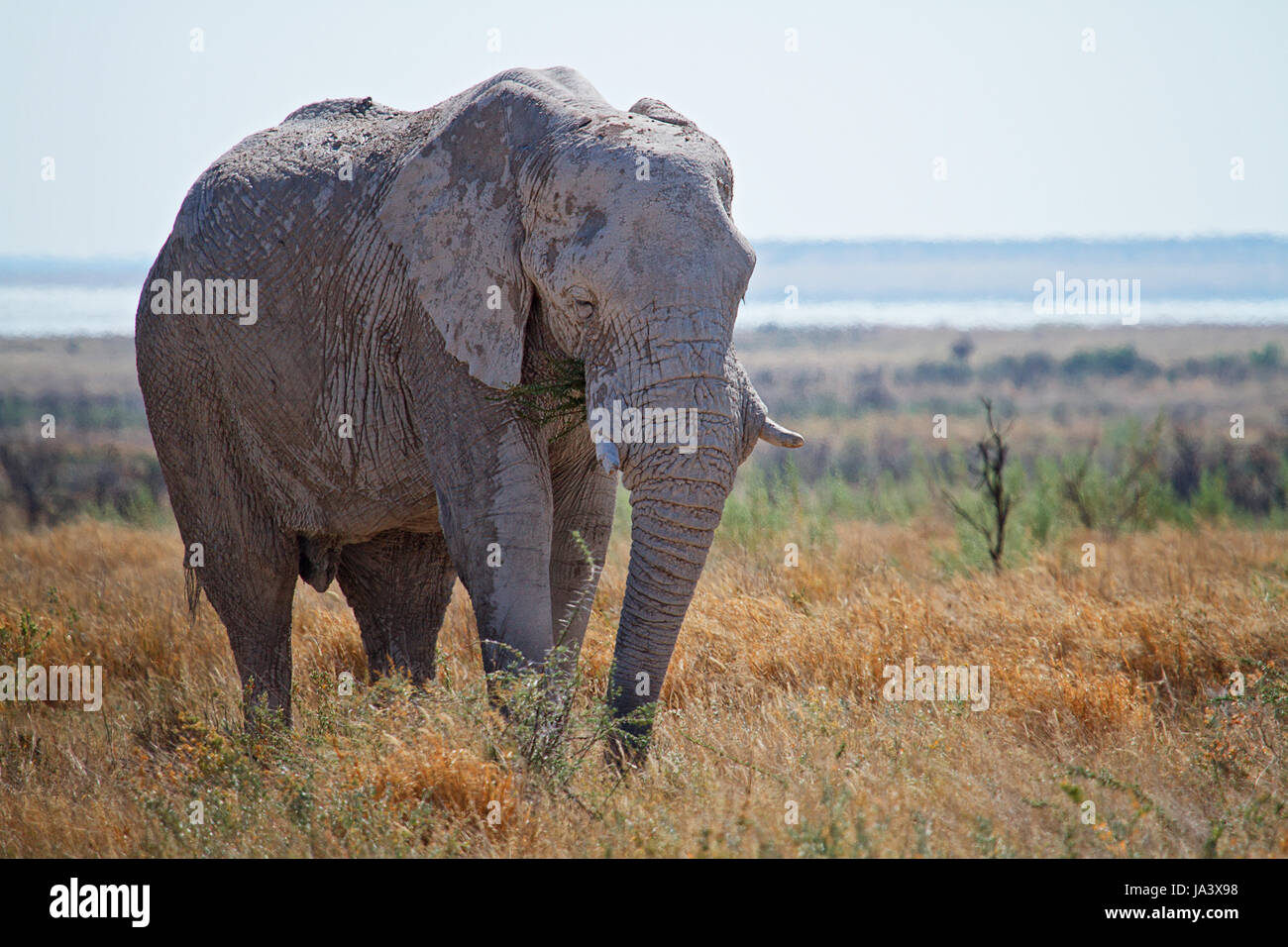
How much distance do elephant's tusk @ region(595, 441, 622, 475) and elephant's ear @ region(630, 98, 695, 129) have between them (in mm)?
1440

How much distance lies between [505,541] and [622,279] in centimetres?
116

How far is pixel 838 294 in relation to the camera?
134 m

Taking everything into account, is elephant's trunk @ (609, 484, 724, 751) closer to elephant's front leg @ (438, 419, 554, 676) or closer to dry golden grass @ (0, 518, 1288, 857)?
dry golden grass @ (0, 518, 1288, 857)

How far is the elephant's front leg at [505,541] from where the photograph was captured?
5371mm

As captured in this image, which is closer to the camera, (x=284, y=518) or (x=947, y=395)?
(x=284, y=518)

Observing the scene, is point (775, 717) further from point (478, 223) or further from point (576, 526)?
point (478, 223)

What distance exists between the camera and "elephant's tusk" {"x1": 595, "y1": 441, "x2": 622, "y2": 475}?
4922 mm

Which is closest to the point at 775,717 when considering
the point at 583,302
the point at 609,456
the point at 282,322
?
the point at 609,456

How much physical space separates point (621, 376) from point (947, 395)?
41588 millimetres

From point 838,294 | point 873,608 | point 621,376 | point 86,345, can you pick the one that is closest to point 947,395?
point 873,608

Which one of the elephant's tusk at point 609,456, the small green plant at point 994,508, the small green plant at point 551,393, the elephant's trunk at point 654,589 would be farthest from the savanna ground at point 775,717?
the small green plant at point 551,393

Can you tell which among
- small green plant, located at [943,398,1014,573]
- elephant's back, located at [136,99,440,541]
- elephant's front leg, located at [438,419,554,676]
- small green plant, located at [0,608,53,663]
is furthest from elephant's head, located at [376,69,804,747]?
small green plant, located at [943,398,1014,573]

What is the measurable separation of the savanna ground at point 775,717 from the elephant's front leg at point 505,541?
10.4 inches

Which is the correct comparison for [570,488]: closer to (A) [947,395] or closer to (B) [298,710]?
(B) [298,710]
